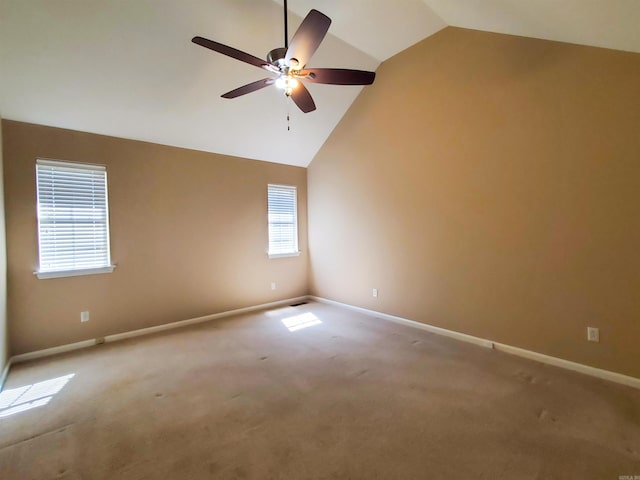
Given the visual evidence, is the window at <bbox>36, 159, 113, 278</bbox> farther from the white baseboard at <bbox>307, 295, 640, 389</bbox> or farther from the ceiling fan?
the white baseboard at <bbox>307, 295, 640, 389</bbox>

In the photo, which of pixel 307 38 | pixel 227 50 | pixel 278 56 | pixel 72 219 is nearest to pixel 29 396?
pixel 72 219

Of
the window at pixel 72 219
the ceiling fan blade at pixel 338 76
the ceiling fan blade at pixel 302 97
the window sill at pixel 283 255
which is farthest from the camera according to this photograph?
the window sill at pixel 283 255

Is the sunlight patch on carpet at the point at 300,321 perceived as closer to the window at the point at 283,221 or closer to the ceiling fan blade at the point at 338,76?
the window at the point at 283,221

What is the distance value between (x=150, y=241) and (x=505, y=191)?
4232 mm

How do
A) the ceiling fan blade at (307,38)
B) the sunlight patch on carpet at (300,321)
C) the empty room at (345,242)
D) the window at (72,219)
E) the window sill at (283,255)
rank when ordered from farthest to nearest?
the window sill at (283,255) < the sunlight patch on carpet at (300,321) < the window at (72,219) < the empty room at (345,242) < the ceiling fan blade at (307,38)

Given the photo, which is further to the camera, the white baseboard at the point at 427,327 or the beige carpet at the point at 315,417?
the white baseboard at the point at 427,327

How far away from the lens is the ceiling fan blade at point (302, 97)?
2462 mm

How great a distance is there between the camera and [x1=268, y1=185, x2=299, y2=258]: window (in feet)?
16.6

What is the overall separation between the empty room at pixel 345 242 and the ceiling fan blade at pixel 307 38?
0.02 meters

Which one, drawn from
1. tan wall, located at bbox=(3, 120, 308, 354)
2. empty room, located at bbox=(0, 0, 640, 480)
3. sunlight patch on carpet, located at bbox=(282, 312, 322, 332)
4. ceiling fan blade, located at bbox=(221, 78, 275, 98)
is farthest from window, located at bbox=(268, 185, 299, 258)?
ceiling fan blade, located at bbox=(221, 78, 275, 98)

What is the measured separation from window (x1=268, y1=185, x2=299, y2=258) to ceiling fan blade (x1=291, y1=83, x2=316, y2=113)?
2389 mm

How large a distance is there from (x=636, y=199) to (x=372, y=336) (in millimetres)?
2677

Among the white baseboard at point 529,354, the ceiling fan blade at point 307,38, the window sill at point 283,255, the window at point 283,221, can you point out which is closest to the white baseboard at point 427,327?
the white baseboard at point 529,354

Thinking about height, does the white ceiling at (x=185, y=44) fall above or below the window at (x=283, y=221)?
above
